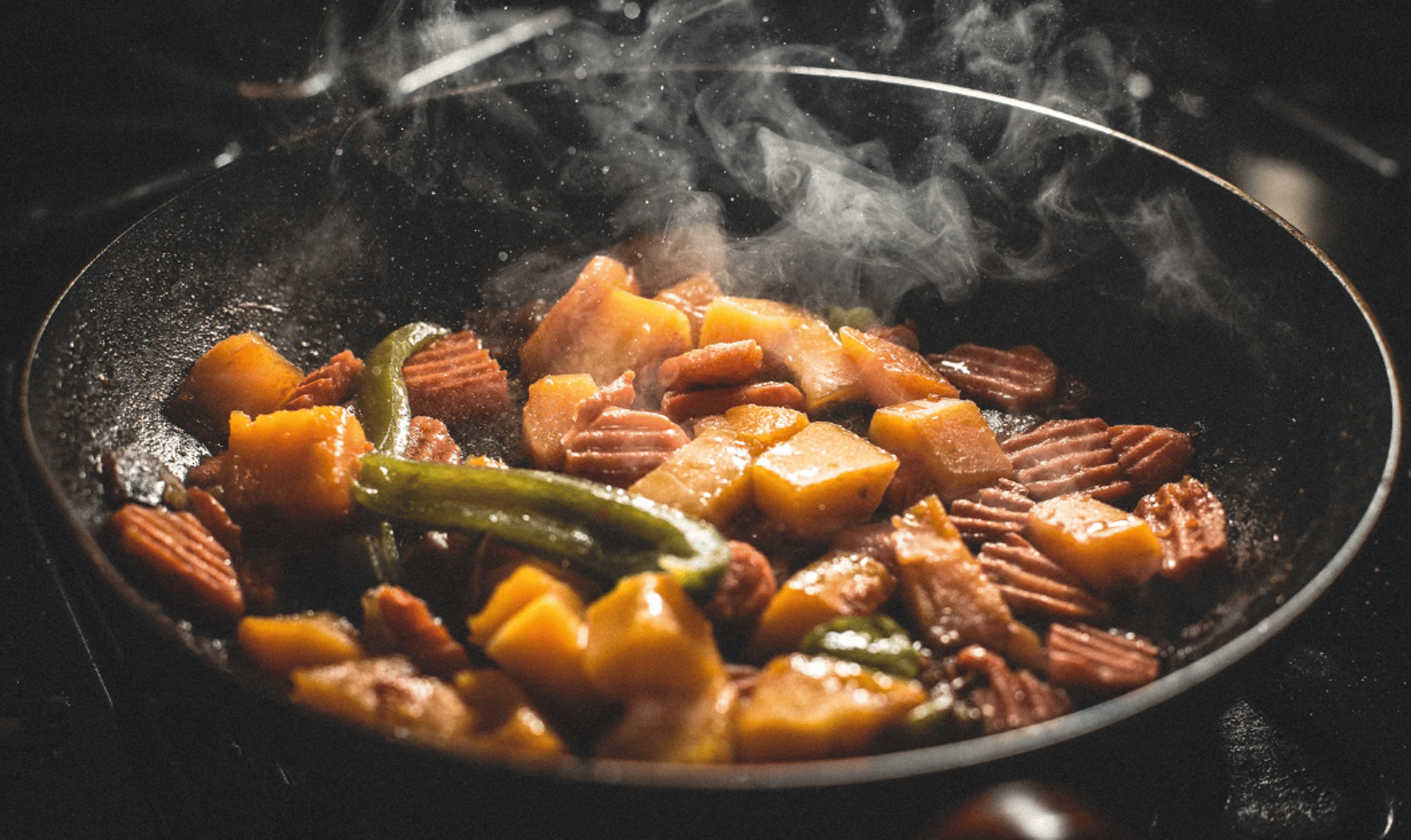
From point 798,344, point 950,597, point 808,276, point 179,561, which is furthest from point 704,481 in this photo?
point 808,276

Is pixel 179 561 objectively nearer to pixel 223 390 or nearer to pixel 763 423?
pixel 223 390

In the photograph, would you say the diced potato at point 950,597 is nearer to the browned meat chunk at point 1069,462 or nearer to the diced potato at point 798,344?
the browned meat chunk at point 1069,462

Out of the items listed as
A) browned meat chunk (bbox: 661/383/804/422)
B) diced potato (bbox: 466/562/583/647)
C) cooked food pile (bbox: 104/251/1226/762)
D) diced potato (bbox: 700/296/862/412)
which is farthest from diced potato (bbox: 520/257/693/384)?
diced potato (bbox: 466/562/583/647)

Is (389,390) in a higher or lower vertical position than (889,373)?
higher

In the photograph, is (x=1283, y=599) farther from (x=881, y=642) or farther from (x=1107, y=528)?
(x=881, y=642)

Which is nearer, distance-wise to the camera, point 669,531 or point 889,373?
point 669,531

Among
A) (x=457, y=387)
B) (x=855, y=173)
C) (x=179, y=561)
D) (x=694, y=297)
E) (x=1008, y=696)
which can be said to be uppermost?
(x=855, y=173)
